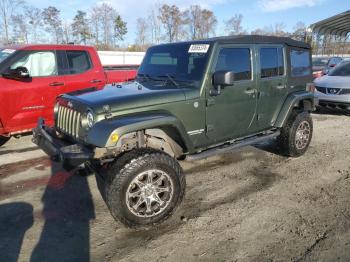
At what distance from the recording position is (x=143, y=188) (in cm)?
376

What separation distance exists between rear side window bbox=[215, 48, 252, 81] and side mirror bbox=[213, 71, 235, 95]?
200 millimetres

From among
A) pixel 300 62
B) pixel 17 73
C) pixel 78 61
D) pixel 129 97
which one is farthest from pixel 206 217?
pixel 78 61

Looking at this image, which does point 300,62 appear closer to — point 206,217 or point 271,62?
point 271,62

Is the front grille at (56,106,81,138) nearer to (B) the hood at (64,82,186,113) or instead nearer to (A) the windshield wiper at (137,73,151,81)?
(B) the hood at (64,82,186,113)

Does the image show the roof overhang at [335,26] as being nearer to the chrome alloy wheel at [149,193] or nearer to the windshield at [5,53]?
the windshield at [5,53]

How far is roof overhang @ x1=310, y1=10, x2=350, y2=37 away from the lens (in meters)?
28.5

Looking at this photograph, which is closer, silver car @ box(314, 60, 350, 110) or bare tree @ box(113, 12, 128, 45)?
silver car @ box(314, 60, 350, 110)

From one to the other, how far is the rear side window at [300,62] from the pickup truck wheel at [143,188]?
3.04 meters

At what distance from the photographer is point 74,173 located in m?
5.31

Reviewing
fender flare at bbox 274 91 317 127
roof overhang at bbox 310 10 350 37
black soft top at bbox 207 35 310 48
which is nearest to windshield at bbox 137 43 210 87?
black soft top at bbox 207 35 310 48

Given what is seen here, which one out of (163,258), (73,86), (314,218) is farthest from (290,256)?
(73,86)

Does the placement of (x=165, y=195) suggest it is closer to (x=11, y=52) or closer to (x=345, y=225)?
(x=345, y=225)

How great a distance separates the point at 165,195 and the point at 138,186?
339 mm

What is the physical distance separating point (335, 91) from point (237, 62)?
20.2 feet
